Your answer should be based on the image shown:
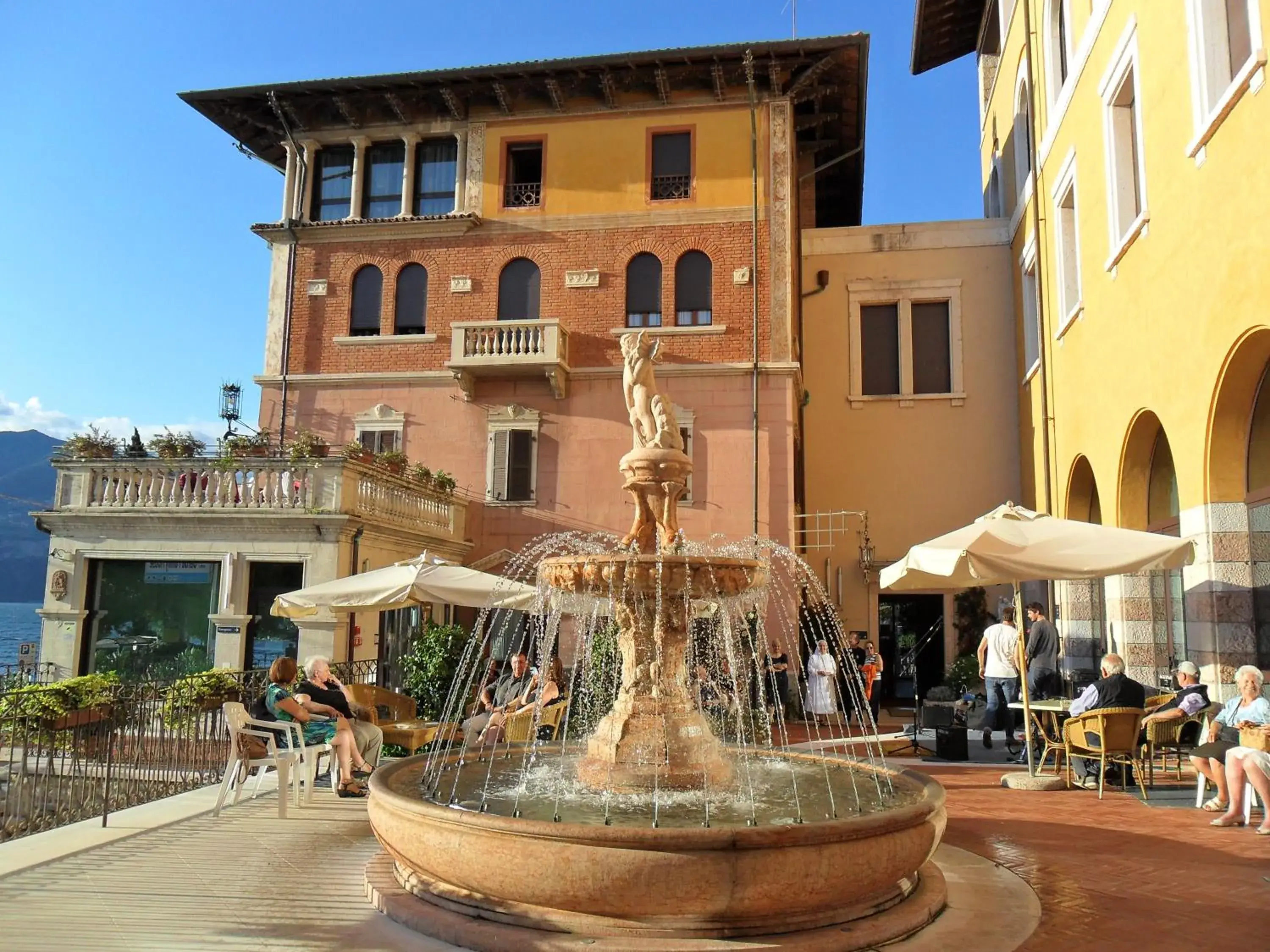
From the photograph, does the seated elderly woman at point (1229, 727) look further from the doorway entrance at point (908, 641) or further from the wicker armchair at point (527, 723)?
the doorway entrance at point (908, 641)

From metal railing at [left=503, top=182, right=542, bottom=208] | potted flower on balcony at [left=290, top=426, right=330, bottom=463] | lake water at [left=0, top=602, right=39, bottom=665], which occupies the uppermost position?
metal railing at [left=503, top=182, right=542, bottom=208]

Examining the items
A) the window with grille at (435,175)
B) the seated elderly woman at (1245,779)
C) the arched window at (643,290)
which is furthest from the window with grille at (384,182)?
the seated elderly woman at (1245,779)

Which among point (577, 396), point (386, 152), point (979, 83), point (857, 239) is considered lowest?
point (577, 396)

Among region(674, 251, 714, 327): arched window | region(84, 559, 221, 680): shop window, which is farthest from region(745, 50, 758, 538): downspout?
region(84, 559, 221, 680): shop window

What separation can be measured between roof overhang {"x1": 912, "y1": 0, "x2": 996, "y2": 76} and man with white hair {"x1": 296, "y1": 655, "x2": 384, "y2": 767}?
823 inches

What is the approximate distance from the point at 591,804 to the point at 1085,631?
432 inches

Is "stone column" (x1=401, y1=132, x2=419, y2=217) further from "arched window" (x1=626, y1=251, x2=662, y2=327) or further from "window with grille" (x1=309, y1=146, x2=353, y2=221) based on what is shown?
"arched window" (x1=626, y1=251, x2=662, y2=327)

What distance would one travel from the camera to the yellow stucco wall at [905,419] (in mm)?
21422

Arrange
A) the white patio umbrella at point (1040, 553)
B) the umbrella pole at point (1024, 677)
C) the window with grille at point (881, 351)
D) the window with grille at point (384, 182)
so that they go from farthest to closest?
the window with grille at point (384, 182) < the window with grille at point (881, 351) < the umbrella pole at point (1024, 677) < the white patio umbrella at point (1040, 553)

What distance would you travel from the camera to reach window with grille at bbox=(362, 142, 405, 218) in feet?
74.3

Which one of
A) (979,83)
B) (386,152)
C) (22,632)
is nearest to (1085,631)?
(979,83)

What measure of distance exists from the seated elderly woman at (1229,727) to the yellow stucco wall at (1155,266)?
2.71 metres

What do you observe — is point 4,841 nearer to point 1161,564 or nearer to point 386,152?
point 1161,564

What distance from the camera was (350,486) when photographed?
1596 cm
